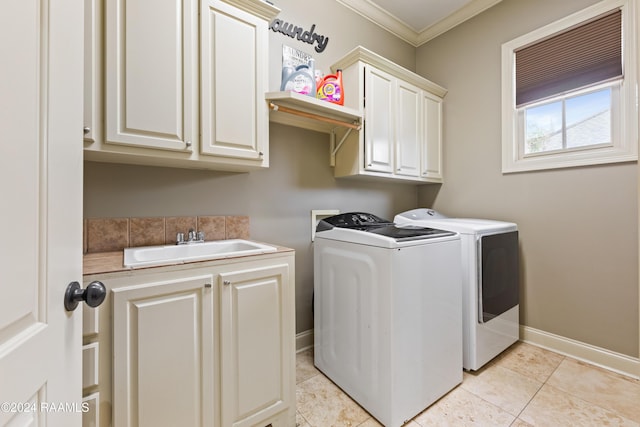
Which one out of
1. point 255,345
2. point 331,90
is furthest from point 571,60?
point 255,345

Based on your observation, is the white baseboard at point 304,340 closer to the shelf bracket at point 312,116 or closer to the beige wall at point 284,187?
the beige wall at point 284,187

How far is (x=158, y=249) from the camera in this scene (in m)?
1.36

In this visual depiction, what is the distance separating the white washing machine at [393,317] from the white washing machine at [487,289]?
184 millimetres

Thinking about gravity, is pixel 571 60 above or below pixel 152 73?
above

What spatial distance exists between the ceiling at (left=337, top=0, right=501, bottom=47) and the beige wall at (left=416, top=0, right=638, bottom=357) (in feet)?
0.27

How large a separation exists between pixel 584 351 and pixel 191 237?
279cm

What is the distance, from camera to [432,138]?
2.52 metres

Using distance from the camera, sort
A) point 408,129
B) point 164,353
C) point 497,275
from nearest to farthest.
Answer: point 164,353 → point 497,275 → point 408,129

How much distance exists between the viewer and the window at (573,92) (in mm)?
1732

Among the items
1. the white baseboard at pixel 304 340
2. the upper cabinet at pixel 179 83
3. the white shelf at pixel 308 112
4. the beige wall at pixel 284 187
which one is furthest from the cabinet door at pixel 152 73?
the white baseboard at pixel 304 340

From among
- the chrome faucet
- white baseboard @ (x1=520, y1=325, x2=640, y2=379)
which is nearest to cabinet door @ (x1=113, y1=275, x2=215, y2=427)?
the chrome faucet

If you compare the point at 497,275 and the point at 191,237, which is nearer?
the point at 191,237

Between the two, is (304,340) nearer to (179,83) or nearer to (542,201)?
(179,83)

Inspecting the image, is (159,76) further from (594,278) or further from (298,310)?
(594,278)
